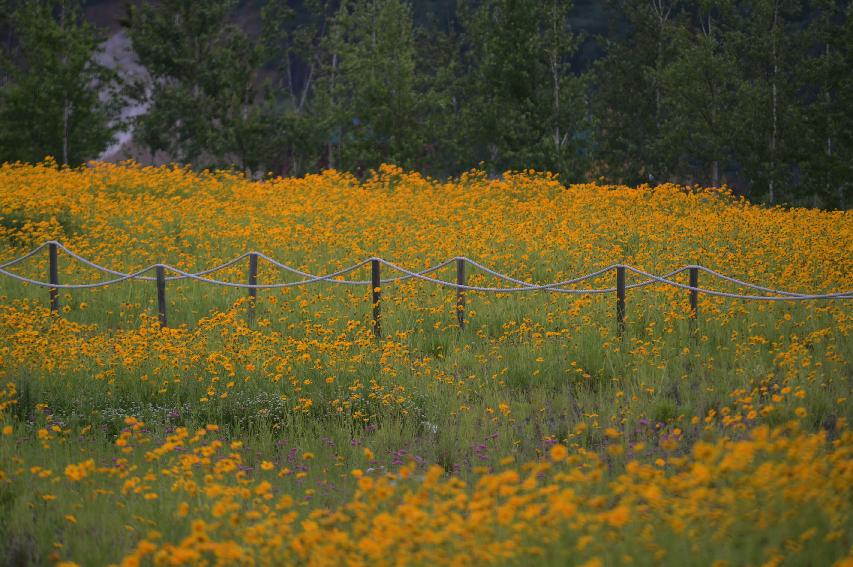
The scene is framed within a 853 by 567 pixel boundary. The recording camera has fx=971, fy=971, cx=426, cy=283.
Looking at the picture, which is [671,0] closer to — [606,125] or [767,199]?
[606,125]

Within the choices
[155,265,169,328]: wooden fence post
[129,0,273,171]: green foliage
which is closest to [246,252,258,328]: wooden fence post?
[155,265,169,328]: wooden fence post

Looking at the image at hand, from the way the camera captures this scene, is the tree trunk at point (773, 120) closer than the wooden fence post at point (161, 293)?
No

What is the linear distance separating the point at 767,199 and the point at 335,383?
17161 mm

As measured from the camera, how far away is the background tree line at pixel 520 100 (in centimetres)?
2275

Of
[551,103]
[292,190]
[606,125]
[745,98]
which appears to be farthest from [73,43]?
[745,98]

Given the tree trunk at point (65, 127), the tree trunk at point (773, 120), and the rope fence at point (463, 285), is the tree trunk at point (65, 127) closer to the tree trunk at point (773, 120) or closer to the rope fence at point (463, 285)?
the rope fence at point (463, 285)

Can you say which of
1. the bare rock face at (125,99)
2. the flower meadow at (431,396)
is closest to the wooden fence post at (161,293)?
the flower meadow at (431,396)

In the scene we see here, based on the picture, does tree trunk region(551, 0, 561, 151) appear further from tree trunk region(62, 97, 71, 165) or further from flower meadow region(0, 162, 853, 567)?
tree trunk region(62, 97, 71, 165)

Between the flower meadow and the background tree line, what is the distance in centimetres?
714

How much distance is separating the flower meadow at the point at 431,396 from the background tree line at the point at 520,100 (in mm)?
7136

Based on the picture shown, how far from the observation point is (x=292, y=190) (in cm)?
1844

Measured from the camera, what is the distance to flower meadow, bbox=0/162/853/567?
3.61 m

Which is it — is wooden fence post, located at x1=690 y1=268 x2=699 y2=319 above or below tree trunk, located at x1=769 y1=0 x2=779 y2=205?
below

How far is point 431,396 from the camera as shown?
734cm
